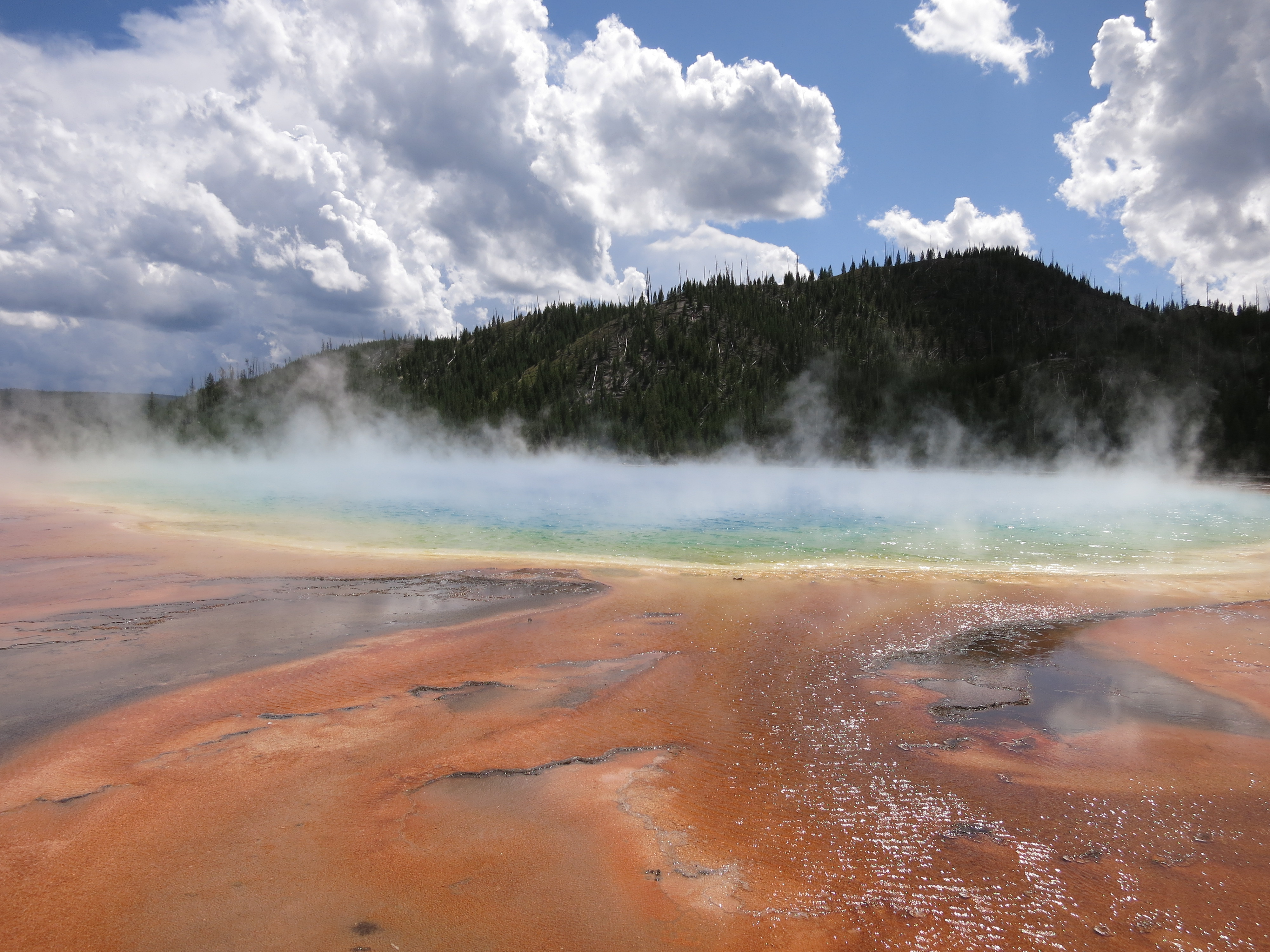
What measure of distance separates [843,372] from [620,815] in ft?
291

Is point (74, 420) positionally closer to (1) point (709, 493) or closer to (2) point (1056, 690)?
(1) point (709, 493)

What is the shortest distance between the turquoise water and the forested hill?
1088 inches

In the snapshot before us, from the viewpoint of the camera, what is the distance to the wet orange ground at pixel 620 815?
3.13 m

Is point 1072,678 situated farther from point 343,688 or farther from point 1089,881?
point 343,688

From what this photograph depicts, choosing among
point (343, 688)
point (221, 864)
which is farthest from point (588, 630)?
point (221, 864)

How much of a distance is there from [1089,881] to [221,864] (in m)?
4.59

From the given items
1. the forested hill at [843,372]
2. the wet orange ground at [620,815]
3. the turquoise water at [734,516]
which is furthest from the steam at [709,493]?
the wet orange ground at [620,815]

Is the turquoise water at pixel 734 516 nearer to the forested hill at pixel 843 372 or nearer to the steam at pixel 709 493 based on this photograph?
the steam at pixel 709 493

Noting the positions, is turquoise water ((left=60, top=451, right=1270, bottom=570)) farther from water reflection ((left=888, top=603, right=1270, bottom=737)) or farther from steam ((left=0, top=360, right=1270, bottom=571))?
water reflection ((left=888, top=603, right=1270, bottom=737))

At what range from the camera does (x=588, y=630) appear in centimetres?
810

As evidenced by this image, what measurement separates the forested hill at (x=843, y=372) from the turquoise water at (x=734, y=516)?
90.6ft

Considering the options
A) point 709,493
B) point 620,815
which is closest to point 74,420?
point 709,493

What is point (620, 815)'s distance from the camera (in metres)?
4.06

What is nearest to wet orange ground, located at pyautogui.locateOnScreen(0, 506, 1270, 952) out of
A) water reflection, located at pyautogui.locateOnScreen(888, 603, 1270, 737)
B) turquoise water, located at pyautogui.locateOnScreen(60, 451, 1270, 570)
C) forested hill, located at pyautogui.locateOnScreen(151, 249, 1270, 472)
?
water reflection, located at pyautogui.locateOnScreen(888, 603, 1270, 737)
